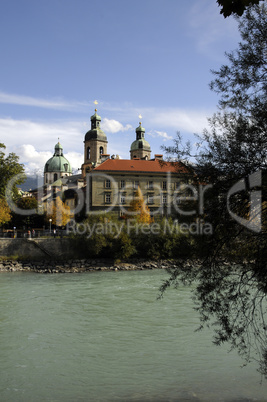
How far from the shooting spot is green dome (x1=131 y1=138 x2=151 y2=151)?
2827 inches

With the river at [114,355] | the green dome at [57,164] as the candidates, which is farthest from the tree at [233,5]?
the green dome at [57,164]

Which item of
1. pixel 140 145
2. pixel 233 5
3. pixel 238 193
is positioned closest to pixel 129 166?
pixel 140 145

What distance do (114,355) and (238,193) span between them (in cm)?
634

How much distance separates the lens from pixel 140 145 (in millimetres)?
71812

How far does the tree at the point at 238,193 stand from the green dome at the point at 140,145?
6632 cm

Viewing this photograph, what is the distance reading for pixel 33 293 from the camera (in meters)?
19.7

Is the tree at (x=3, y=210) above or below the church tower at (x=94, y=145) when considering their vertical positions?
below

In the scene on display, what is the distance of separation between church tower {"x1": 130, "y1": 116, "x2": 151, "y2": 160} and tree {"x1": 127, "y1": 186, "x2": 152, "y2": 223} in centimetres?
2642

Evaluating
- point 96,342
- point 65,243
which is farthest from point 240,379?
point 65,243

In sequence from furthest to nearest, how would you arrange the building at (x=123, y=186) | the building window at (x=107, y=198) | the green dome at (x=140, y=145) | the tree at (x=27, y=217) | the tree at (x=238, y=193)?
the green dome at (x=140, y=145) < the tree at (x=27, y=217) < the building window at (x=107, y=198) < the building at (x=123, y=186) < the tree at (x=238, y=193)

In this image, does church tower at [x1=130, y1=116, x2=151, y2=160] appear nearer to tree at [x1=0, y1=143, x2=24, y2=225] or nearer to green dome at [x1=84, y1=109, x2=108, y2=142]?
green dome at [x1=84, y1=109, x2=108, y2=142]

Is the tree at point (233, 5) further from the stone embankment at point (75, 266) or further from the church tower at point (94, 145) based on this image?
the church tower at point (94, 145)

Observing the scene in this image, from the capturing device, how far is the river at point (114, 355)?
7863 millimetres

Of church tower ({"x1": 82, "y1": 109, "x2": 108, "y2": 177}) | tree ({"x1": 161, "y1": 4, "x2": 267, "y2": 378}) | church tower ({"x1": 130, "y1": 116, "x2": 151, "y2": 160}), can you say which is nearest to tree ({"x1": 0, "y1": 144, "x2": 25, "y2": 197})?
tree ({"x1": 161, "y1": 4, "x2": 267, "y2": 378})
